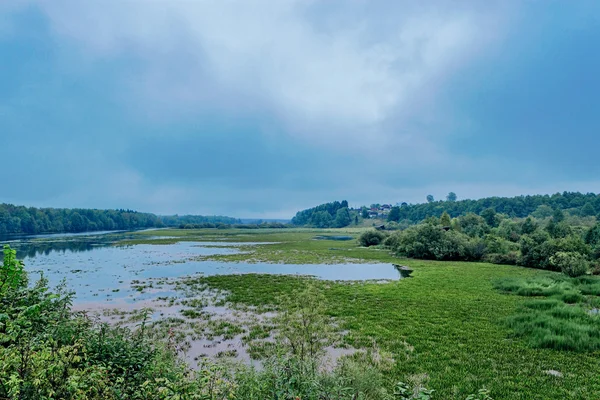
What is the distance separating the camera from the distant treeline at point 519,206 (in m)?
124

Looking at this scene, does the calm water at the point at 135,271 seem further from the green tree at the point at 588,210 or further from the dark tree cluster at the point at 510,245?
the green tree at the point at 588,210

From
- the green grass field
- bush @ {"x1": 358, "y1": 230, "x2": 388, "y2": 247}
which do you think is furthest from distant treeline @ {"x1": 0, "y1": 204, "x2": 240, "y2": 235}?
the green grass field

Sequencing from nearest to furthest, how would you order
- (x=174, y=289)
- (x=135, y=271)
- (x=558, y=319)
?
(x=558, y=319) < (x=174, y=289) < (x=135, y=271)

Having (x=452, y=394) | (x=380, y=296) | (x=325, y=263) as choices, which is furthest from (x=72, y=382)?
(x=325, y=263)

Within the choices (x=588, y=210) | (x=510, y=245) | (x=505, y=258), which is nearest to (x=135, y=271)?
(x=505, y=258)

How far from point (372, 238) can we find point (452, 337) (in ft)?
217

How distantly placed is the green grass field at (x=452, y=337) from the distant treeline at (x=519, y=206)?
103118 millimetres

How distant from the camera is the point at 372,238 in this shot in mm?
79688

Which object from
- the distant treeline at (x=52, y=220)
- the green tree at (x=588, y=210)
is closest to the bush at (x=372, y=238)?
the green tree at (x=588, y=210)

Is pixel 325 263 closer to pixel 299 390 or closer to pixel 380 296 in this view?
pixel 380 296

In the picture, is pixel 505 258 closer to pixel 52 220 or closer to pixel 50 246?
pixel 50 246

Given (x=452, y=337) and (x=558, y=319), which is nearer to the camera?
(x=452, y=337)

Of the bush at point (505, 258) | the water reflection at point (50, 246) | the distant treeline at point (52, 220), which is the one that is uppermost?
the distant treeline at point (52, 220)

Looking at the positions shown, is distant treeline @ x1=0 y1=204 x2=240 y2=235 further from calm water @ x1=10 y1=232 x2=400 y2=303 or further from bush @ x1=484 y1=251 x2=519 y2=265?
bush @ x1=484 y1=251 x2=519 y2=265
